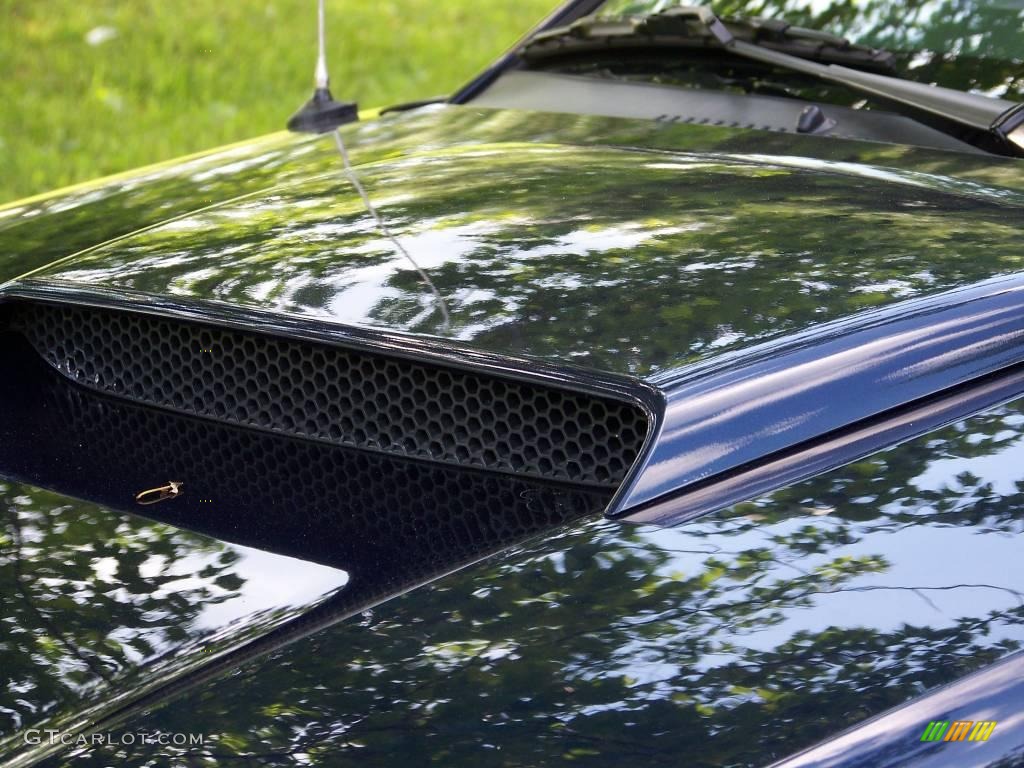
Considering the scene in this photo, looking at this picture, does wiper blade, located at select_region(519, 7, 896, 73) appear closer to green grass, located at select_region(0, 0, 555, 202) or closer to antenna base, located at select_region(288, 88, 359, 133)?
antenna base, located at select_region(288, 88, 359, 133)

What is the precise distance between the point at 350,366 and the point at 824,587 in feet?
2.21

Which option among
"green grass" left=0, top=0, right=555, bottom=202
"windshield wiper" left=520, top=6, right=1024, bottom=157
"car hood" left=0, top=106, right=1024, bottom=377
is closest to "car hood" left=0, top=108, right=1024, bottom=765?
"car hood" left=0, top=106, right=1024, bottom=377

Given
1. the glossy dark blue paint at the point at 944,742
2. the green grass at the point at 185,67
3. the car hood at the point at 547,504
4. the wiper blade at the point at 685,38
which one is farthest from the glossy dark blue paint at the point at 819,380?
the green grass at the point at 185,67

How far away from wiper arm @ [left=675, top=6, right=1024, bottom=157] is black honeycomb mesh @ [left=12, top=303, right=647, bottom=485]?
0.92 m

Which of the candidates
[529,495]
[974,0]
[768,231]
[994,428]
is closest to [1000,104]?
[974,0]

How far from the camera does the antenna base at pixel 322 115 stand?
2.74 meters

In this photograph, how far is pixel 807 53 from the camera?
2.34 m

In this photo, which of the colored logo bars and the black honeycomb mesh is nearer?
the colored logo bars

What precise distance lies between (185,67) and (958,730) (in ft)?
22.9

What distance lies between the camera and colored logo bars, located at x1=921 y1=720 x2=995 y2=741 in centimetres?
103

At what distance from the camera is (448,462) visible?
1534 mm

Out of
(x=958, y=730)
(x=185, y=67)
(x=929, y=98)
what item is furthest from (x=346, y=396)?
(x=185, y=67)

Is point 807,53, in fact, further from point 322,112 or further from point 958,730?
point 958,730

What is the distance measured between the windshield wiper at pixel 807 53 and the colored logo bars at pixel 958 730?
3.82 feet
